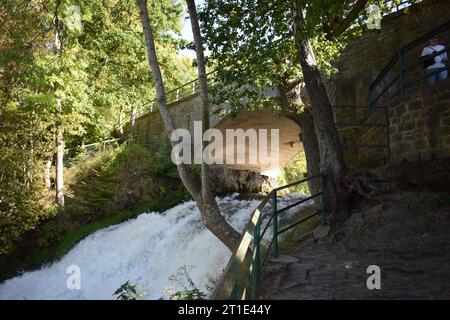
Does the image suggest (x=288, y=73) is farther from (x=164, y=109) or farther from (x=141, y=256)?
(x=141, y=256)

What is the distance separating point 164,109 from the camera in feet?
26.2

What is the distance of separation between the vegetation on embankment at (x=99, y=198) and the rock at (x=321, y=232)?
30.3ft

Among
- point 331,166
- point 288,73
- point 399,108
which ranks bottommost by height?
point 331,166

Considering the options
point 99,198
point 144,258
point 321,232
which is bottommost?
point 144,258

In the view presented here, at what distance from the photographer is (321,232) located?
688cm

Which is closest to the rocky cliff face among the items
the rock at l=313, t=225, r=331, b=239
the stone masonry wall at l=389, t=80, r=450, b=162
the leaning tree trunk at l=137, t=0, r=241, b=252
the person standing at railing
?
the leaning tree trunk at l=137, t=0, r=241, b=252

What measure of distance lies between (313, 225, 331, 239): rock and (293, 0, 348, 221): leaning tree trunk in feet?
0.91

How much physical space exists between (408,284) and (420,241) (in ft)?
5.03

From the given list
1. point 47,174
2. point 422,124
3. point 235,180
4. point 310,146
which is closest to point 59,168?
point 47,174

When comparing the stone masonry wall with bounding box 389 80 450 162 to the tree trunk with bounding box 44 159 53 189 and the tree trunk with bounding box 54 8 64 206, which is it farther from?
the tree trunk with bounding box 44 159 53 189

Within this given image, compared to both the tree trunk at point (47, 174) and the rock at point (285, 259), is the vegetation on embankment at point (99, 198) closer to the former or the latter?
the tree trunk at point (47, 174)

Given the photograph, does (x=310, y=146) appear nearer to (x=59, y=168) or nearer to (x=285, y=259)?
(x=285, y=259)

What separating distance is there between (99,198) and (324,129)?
38.3ft
